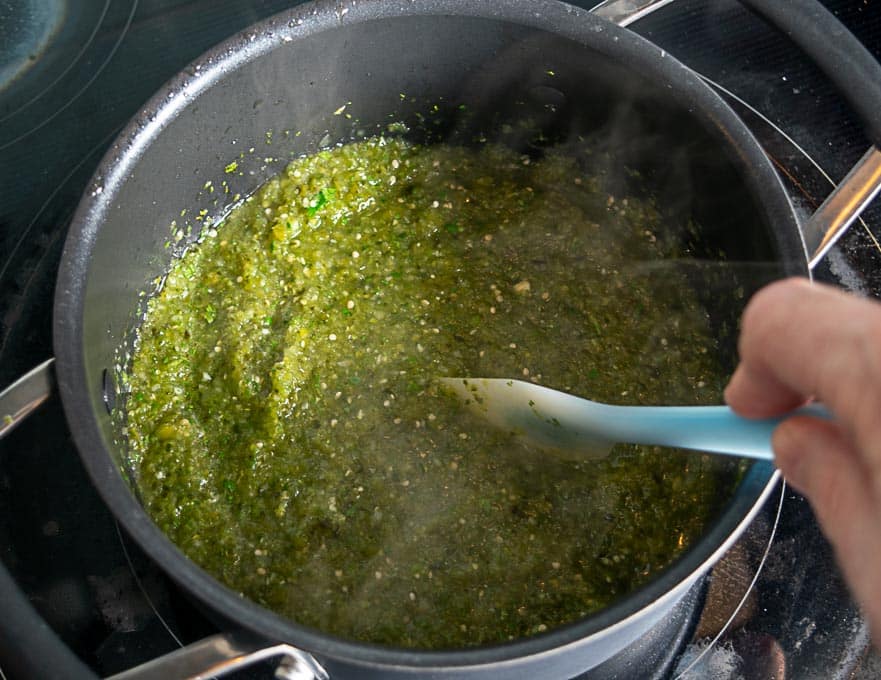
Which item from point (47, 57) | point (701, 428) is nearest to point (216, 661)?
point (701, 428)

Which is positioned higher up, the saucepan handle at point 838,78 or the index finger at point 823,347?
the index finger at point 823,347

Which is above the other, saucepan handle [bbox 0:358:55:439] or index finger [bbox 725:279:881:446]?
index finger [bbox 725:279:881:446]

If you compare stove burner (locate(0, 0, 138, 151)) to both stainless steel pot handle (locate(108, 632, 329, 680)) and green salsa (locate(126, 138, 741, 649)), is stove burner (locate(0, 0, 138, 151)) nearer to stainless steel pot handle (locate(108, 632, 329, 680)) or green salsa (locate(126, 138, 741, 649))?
green salsa (locate(126, 138, 741, 649))

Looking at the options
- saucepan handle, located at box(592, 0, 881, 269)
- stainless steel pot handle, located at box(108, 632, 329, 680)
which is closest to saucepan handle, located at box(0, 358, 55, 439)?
stainless steel pot handle, located at box(108, 632, 329, 680)

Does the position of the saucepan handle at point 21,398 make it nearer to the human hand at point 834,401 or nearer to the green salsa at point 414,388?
the green salsa at point 414,388

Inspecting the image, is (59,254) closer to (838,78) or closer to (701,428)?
(701,428)

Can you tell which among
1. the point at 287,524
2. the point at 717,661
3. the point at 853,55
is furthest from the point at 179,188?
the point at 717,661

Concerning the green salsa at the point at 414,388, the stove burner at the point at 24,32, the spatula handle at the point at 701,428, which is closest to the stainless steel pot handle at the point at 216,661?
the green salsa at the point at 414,388
